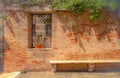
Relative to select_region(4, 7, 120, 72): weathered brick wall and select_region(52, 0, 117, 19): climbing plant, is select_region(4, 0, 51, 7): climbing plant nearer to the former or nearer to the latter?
select_region(4, 7, 120, 72): weathered brick wall

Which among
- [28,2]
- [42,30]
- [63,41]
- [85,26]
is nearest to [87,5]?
[85,26]

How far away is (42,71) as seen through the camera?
9430 mm

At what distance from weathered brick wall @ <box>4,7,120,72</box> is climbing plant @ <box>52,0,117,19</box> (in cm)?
29

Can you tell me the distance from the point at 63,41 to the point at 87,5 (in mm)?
1729

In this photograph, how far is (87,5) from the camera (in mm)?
9164

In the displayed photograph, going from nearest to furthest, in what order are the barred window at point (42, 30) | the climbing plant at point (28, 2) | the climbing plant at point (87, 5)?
the climbing plant at point (87, 5) < the climbing plant at point (28, 2) < the barred window at point (42, 30)

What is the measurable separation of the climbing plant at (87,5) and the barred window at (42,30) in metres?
0.83

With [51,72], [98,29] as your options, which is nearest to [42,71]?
[51,72]

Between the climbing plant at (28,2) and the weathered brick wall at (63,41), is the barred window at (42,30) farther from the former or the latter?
the climbing plant at (28,2)

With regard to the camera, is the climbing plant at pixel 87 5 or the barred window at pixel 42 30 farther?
the barred window at pixel 42 30

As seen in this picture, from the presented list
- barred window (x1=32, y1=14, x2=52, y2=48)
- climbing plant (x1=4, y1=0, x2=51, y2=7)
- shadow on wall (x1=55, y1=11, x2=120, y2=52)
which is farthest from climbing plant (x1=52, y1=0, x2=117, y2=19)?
barred window (x1=32, y1=14, x2=52, y2=48)

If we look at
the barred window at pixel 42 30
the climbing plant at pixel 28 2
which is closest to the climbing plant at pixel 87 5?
the climbing plant at pixel 28 2

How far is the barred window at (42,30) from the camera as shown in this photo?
9.87 metres

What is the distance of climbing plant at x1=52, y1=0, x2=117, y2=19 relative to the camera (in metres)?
9.10
